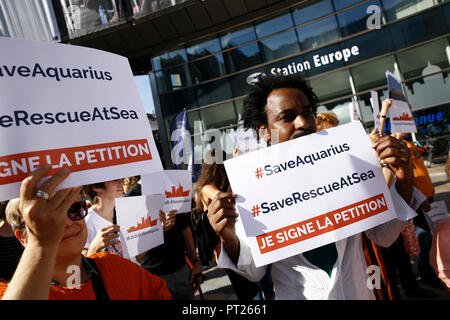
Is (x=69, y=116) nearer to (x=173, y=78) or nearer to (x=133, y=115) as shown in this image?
(x=133, y=115)

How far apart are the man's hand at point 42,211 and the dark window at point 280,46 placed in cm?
1226

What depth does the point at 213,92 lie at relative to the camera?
13258mm

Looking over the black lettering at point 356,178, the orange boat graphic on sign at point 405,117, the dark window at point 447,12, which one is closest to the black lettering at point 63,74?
the black lettering at point 356,178

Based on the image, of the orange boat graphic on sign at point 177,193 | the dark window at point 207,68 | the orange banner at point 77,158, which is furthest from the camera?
the dark window at point 207,68

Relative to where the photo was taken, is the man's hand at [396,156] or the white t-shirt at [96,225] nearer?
the man's hand at [396,156]

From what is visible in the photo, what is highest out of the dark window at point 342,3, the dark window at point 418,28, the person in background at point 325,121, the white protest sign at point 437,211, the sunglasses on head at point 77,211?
the dark window at point 342,3

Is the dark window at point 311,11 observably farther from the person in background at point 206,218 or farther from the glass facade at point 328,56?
the person in background at point 206,218

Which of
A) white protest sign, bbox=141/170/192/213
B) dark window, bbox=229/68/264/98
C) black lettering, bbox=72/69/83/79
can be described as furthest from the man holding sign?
dark window, bbox=229/68/264/98

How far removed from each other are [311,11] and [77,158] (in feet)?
40.6

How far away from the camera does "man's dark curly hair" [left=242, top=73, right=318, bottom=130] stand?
1791 mm

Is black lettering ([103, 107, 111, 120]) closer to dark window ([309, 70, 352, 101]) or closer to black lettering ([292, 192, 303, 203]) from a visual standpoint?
black lettering ([292, 192, 303, 203])

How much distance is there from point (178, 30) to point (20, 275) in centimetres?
1355

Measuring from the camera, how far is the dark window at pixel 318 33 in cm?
1116

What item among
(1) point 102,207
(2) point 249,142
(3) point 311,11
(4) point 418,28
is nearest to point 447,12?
(4) point 418,28
